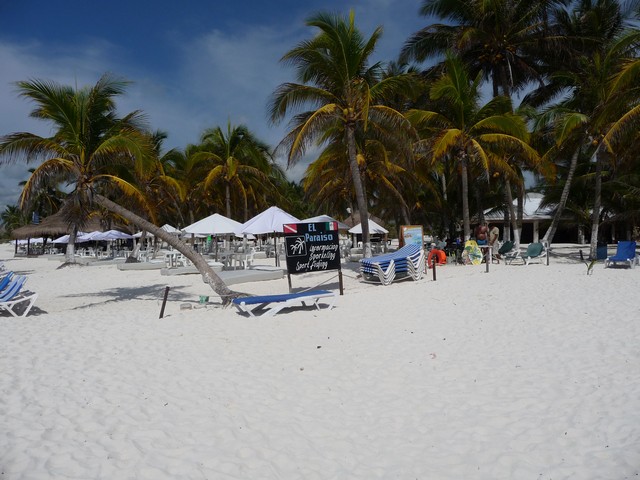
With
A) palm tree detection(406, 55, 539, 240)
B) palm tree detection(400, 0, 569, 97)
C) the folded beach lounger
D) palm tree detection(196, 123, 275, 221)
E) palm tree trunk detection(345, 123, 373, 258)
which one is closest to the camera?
the folded beach lounger

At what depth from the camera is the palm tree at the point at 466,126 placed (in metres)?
15.8

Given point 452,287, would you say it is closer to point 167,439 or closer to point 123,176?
point 167,439

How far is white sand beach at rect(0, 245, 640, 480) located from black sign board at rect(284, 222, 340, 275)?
245 centimetres

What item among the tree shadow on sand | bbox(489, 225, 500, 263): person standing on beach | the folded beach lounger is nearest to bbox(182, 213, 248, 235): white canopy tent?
the tree shadow on sand

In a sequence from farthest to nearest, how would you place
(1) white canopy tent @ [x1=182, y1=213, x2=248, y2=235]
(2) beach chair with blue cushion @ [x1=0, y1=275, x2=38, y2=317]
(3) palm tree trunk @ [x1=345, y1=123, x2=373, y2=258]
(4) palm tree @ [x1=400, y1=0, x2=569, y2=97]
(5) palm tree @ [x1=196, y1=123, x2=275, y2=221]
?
(5) palm tree @ [x1=196, y1=123, x2=275, y2=221] → (4) palm tree @ [x1=400, y1=0, x2=569, y2=97] → (1) white canopy tent @ [x1=182, y1=213, x2=248, y2=235] → (3) palm tree trunk @ [x1=345, y1=123, x2=373, y2=258] → (2) beach chair with blue cushion @ [x1=0, y1=275, x2=38, y2=317]

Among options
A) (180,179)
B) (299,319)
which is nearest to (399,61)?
(180,179)

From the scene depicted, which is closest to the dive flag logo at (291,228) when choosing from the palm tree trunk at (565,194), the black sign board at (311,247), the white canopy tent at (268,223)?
the black sign board at (311,247)

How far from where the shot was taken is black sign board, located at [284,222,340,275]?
1032 cm

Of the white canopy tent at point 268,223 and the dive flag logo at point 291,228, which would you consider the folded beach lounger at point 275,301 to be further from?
the white canopy tent at point 268,223

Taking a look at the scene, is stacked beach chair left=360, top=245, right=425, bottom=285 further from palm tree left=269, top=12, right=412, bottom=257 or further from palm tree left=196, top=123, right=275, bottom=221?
palm tree left=196, top=123, right=275, bottom=221

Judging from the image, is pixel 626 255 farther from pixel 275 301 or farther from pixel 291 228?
pixel 275 301

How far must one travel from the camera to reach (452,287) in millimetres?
10344

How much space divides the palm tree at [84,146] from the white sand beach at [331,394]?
252 centimetres

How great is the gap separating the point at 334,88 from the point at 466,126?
5.79m
